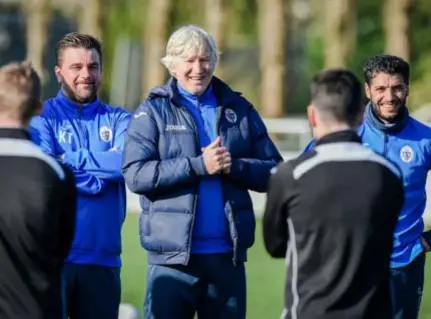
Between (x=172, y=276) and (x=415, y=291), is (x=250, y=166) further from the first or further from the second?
(x=415, y=291)

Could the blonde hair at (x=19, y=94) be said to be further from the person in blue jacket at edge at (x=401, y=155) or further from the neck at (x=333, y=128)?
the person in blue jacket at edge at (x=401, y=155)

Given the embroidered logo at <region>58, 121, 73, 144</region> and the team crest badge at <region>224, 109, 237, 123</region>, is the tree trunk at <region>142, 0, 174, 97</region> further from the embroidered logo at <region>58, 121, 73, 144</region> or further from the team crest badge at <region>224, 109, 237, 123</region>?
the team crest badge at <region>224, 109, 237, 123</region>

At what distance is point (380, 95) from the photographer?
776 centimetres

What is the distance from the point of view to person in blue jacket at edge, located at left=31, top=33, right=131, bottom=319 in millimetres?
7375

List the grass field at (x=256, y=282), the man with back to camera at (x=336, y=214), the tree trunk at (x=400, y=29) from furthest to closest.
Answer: the tree trunk at (x=400, y=29)
the grass field at (x=256, y=282)
the man with back to camera at (x=336, y=214)

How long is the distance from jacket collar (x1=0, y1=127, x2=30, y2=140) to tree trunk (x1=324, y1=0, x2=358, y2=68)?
2991cm

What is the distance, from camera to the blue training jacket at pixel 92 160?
7.39 metres

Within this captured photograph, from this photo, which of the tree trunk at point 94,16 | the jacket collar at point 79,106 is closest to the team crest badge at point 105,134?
the jacket collar at point 79,106

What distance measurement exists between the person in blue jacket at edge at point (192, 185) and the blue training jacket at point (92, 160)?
0.20 metres

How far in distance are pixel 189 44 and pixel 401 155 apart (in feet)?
4.28

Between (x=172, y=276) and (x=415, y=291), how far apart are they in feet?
4.46

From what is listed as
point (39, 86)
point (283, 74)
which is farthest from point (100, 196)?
point (283, 74)

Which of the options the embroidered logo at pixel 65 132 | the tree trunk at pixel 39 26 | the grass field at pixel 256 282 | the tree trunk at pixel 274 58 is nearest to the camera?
the embroidered logo at pixel 65 132

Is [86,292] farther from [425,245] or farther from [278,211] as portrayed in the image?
[425,245]
